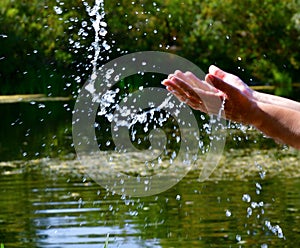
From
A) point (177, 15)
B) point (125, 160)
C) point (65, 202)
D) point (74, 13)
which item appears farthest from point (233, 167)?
point (177, 15)

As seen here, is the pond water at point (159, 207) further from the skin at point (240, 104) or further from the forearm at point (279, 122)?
the forearm at point (279, 122)

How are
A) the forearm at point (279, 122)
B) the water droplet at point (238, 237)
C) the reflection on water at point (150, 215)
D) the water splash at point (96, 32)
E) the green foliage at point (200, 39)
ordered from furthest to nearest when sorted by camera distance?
the green foliage at point (200, 39) → the reflection on water at point (150, 215) → the water droplet at point (238, 237) → the water splash at point (96, 32) → the forearm at point (279, 122)

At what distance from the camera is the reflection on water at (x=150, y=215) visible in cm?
646

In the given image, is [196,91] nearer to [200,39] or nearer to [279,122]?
[279,122]

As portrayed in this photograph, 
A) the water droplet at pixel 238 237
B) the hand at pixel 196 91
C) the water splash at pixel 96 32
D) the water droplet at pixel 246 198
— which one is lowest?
the water droplet at pixel 238 237

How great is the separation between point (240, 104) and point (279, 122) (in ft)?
0.39

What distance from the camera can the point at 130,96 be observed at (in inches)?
547

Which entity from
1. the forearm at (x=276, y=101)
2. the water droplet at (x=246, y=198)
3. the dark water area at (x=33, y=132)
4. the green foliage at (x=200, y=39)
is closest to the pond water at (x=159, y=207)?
the water droplet at (x=246, y=198)

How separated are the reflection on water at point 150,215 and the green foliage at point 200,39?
13464mm

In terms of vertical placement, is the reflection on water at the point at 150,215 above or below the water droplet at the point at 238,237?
above

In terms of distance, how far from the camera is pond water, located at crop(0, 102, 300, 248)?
6.50 m

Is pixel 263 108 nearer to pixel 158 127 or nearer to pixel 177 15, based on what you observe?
pixel 158 127

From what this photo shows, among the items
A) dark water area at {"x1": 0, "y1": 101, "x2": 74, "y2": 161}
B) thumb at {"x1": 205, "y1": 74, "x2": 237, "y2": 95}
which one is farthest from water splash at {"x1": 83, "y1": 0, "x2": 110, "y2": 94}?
thumb at {"x1": 205, "y1": 74, "x2": 237, "y2": 95}

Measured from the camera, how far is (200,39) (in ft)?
87.0
